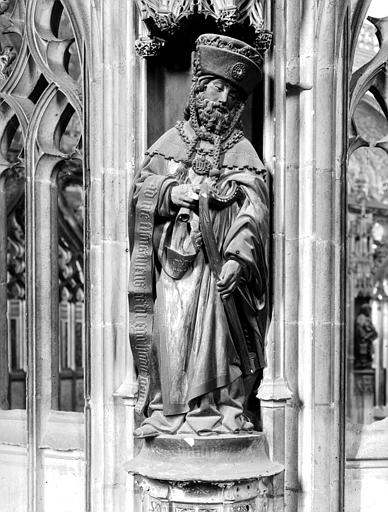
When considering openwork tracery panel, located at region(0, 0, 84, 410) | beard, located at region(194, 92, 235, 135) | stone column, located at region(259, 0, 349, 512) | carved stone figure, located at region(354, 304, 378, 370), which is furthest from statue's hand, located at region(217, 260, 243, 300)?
carved stone figure, located at region(354, 304, 378, 370)

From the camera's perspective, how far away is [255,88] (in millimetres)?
6449

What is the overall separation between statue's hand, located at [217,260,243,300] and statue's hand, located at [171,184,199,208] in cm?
42

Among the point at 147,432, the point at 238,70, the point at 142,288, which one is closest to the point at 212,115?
the point at 238,70

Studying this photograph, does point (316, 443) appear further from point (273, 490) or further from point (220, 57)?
point (220, 57)

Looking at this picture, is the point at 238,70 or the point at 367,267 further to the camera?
the point at 367,267

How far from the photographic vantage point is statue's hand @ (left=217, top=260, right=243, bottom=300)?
19.2 ft

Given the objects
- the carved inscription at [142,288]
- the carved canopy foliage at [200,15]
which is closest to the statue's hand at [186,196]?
the carved inscription at [142,288]

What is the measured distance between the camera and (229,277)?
5.83 metres

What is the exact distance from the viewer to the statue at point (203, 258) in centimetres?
590

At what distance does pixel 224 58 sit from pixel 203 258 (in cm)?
122

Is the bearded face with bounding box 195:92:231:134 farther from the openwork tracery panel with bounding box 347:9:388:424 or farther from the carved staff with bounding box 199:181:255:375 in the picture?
the openwork tracery panel with bounding box 347:9:388:424

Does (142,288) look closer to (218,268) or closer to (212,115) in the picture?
(218,268)

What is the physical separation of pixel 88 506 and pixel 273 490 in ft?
4.37

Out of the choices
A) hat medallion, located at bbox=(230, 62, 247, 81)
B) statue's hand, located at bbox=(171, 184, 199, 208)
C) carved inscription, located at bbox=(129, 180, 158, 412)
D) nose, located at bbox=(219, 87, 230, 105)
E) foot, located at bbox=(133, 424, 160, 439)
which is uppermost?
hat medallion, located at bbox=(230, 62, 247, 81)
